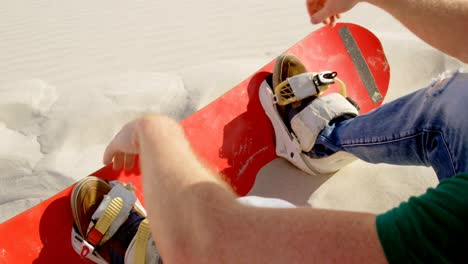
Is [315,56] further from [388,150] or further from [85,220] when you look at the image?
[85,220]

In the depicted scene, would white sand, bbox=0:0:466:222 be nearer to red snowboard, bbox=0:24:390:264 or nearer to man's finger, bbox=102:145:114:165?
red snowboard, bbox=0:24:390:264

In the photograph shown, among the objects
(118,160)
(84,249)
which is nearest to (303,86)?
(118,160)

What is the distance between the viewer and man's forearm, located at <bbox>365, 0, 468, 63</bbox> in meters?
1.25

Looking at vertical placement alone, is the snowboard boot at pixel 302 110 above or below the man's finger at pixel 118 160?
below

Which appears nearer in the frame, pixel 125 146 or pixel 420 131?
pixel 125 146

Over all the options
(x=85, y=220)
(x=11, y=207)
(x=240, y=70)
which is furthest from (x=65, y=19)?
(x=85, y=220)

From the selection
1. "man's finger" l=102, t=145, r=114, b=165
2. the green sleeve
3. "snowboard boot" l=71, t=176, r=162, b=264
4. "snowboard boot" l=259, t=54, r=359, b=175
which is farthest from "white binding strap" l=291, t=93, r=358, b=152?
the green sleeve

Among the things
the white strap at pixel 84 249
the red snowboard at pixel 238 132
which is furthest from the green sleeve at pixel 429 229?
the red snowboard at pixel 238 132

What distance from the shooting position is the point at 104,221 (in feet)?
5.08

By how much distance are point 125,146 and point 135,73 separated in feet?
A: 5.92

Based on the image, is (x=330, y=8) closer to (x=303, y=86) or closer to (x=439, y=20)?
(x=439, y=20)

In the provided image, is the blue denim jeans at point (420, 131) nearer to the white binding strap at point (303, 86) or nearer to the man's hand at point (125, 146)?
the white binding strap at point (303, 86)

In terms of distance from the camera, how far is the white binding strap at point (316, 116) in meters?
1.80

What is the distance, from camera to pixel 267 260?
0.72m
